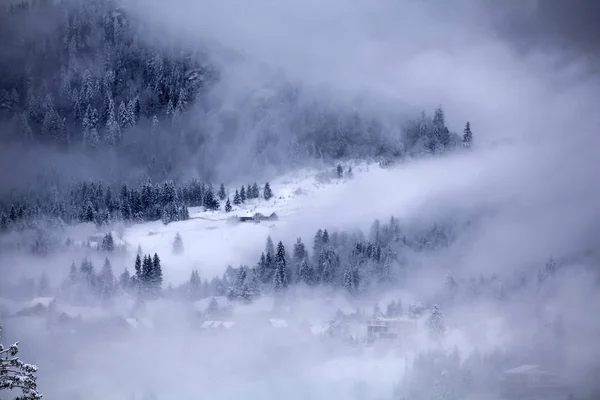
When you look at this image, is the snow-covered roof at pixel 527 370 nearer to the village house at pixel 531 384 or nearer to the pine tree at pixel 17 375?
the village house at pixel 531 384

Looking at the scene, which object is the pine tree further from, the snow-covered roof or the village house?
the snow-covered roof

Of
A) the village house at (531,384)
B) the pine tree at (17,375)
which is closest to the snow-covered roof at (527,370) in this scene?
the village house at (531,384)

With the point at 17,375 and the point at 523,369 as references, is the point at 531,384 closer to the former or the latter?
the point at 523,369

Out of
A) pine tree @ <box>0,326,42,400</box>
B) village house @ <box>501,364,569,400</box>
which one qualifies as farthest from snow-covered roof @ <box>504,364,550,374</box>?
pine tree @ <box>0,326,42,400</box>

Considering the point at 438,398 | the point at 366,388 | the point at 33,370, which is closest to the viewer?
the point at 33,370

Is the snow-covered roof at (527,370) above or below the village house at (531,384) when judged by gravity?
above

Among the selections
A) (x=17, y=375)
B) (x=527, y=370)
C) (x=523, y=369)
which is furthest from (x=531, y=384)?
(x=17, y=375)

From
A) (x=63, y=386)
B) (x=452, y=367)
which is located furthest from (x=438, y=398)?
(x=63, y=386)

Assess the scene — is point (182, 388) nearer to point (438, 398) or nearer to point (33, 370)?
point (438, 398)
